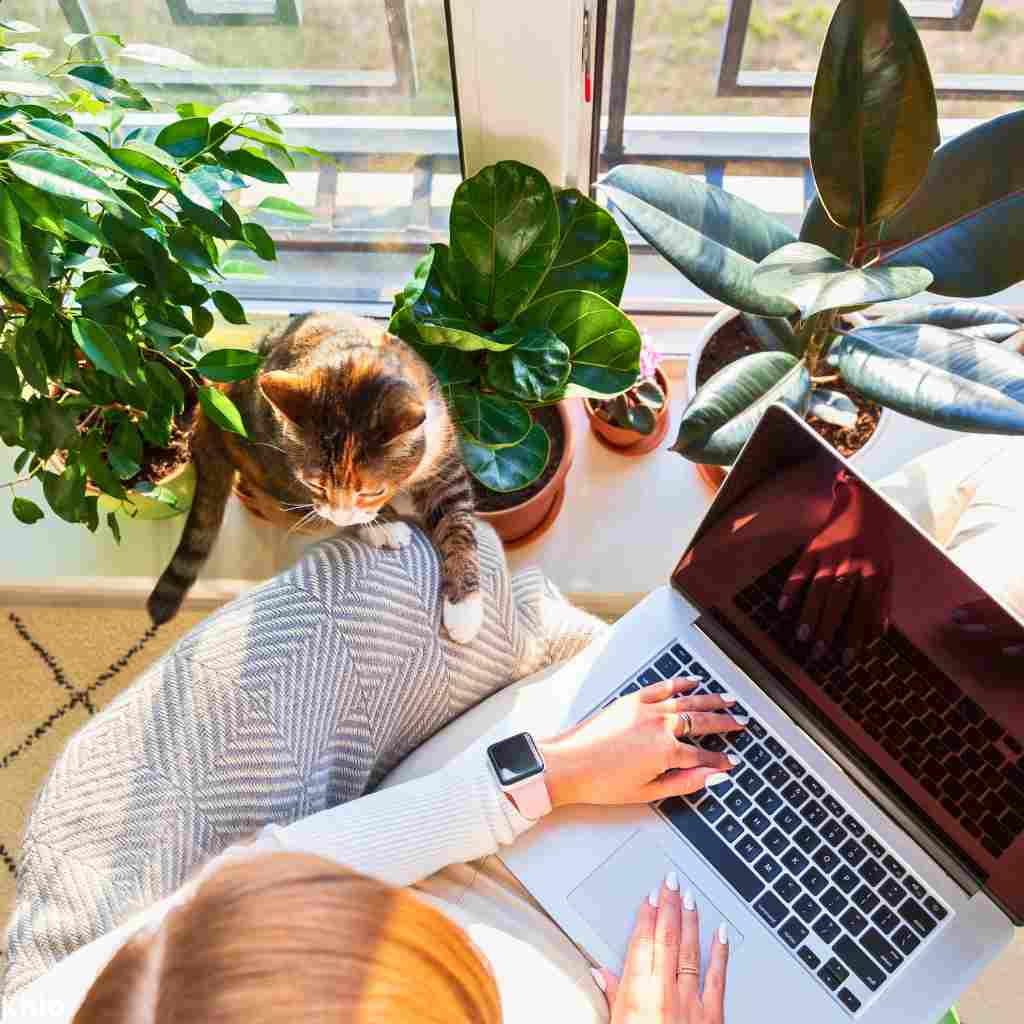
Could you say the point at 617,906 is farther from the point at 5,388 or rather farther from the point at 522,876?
the point at 5,388

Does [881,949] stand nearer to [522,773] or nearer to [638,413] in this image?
[522,773]

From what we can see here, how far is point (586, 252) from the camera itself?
3.84ft

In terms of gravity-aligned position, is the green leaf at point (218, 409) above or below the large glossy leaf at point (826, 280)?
below

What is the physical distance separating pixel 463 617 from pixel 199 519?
46 cm

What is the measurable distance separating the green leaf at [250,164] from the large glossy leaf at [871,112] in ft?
1.80

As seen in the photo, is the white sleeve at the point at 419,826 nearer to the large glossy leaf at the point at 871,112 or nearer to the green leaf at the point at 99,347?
the green leaf at the point at 99,347

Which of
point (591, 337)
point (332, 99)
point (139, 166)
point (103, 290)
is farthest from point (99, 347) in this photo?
point (332, 99)

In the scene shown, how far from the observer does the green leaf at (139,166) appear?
0.83m

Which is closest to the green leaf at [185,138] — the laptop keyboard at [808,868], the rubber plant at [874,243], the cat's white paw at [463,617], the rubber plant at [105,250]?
the rubber plant at [105,250]

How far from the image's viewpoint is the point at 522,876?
100 centimetres

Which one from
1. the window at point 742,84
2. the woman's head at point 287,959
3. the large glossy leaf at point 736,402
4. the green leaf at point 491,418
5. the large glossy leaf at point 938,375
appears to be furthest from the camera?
the window at point 742,84

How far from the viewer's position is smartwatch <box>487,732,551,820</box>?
3.12 ft

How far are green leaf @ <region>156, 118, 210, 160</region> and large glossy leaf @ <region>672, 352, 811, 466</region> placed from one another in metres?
0.57

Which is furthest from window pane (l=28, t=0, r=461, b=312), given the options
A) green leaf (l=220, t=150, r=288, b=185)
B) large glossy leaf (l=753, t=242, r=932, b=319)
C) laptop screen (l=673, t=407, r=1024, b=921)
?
laptop screen (l=673, t=407, r=1024, b=921)
